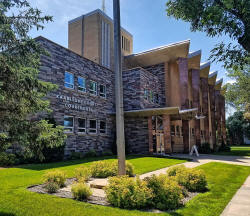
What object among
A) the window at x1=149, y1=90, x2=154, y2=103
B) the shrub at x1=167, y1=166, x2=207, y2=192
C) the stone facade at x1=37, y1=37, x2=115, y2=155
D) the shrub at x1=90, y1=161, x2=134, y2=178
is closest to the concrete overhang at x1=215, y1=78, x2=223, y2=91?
the window at x1=149, y1=90, x2=154, y2=103

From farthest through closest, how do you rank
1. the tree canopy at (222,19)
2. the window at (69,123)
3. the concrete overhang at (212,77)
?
the concrete overhang at (212,77), the window at (69,123), the tree canopy at (222,19)

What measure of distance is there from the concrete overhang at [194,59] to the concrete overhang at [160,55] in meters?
1.86

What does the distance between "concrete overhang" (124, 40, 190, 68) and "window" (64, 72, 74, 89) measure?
11.9 m

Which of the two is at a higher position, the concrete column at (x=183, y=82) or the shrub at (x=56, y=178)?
the concrete column at (x=183, y=82)

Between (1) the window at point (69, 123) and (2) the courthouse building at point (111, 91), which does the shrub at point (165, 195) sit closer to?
(2) the courthouse building at point (111, 91)

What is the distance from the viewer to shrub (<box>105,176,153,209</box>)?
233 inches

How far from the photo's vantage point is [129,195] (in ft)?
19.8

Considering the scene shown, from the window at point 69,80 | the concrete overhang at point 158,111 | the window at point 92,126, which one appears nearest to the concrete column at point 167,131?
the concrete overhang at point 158,111

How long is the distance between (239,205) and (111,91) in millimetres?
18548

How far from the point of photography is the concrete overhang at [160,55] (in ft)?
83.5

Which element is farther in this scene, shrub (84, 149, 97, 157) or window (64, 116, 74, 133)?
shrub (84, 149, 97, 157)

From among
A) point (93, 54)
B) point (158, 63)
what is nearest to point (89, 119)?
point (93, 54)

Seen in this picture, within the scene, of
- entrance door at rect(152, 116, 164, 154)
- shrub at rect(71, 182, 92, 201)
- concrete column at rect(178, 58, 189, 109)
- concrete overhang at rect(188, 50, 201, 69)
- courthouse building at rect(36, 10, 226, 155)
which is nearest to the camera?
shrub at rect(71, 182, 92, 201)

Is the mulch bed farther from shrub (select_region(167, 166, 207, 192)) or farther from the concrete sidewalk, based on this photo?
the concrete sidewalk
